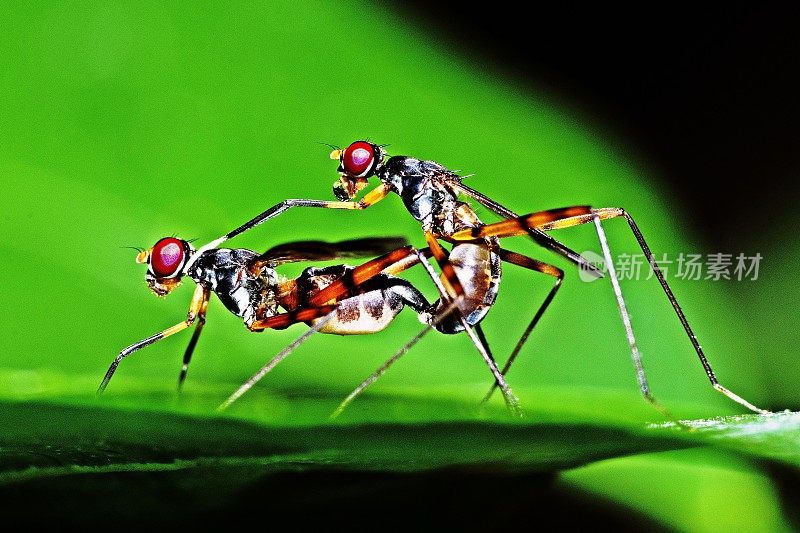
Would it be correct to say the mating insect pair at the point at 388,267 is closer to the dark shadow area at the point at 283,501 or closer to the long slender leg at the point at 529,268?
the long slender leg at the point at 529,268

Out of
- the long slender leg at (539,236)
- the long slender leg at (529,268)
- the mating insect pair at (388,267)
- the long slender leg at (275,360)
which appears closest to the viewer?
the long slender leg at (275,360)

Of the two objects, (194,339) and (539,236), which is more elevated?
(539,236)

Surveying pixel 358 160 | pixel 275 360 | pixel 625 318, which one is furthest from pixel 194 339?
pixel 625 318

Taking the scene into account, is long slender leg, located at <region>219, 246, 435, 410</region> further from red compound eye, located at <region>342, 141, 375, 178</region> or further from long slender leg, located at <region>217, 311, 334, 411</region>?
red compound eye, located at <region>342, 141, 375, 178</region>

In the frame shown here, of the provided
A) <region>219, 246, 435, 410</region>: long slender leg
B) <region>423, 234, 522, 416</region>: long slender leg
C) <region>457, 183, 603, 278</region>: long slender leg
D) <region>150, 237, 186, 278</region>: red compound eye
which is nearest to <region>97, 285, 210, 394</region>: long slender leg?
<region>150, 237, 186, 278</region>: red compound eye

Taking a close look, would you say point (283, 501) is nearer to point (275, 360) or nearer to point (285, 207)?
point (275, 360)

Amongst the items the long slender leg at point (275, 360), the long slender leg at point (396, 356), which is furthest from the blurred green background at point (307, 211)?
the long slender leg at point (396, 356)
